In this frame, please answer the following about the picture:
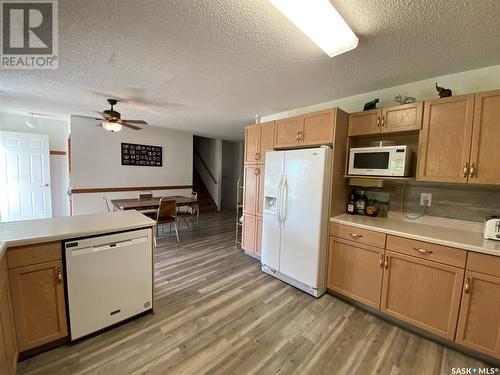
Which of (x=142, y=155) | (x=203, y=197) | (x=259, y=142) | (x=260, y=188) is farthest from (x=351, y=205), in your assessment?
(x=203, y=197)

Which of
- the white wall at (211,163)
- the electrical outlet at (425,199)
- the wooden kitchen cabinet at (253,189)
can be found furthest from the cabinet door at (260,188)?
the white wall at (211,163)

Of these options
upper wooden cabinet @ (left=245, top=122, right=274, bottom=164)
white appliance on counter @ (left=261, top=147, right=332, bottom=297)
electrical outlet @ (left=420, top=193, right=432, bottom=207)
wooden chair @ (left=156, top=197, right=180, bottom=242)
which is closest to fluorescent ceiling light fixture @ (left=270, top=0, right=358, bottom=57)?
white appliance on counter @ (left=261, top=147, right=332, bottom=297)

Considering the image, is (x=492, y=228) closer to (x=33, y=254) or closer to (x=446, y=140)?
(x=446, y=140)

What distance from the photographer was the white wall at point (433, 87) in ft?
6.19

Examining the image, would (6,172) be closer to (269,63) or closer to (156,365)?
(156,365)

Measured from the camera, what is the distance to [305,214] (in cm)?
236

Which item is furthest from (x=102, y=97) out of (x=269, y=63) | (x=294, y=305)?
(x=294, y=305)

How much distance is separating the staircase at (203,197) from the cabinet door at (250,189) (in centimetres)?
353

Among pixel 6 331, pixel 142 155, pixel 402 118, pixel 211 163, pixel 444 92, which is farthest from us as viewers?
pixel 211 163

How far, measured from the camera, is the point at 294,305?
2211 mm

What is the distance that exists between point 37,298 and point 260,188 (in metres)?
2.46

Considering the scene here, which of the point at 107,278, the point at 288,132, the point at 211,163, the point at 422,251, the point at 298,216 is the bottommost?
the point at 107,278

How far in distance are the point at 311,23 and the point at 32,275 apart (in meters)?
2.43

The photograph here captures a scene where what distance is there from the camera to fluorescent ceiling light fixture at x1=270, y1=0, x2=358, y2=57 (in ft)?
3.83
